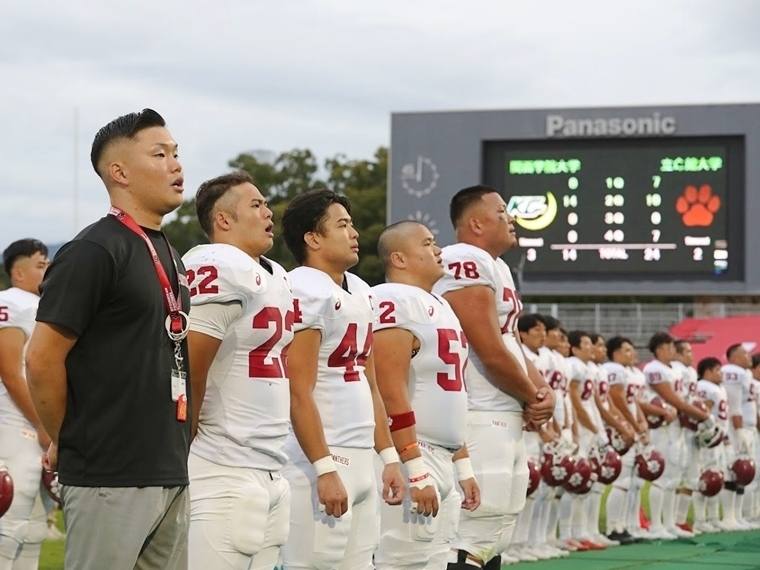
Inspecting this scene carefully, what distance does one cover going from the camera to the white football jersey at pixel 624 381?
46.4 ft

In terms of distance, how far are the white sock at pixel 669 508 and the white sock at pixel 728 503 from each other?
1.02m

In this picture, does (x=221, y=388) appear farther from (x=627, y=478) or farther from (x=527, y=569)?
(x=627, y=478)

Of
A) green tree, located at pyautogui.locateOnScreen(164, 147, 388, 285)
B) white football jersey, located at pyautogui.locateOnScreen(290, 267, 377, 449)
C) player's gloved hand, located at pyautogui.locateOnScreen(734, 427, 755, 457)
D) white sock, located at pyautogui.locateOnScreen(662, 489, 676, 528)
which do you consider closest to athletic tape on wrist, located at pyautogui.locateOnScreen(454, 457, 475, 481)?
white football jersey, located at pyautogui.locateOnScreen(290, 267, 377, 449)

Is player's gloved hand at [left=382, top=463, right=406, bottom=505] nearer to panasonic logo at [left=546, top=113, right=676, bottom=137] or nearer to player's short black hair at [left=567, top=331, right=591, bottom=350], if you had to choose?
player's short black hair at [left=567, top=331, right=591, bottom=350]

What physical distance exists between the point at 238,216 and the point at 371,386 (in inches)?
46.9

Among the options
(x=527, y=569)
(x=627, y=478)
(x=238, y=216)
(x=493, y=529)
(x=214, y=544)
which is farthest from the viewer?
(x=627, y=478)

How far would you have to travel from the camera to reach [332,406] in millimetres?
5824

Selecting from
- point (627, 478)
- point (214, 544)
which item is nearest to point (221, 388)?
point (214, 544)

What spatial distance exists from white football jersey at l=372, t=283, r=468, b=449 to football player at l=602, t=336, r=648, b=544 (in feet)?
24.9

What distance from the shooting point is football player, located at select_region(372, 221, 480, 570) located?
6.30 m

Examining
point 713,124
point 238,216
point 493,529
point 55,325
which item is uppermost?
point 713,124

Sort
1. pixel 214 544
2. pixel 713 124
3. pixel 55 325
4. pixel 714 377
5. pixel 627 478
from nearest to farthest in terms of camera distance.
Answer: pixel 55 325
pixel 214 544
pixel 627 478
pixel 714 377
pixel 713 124

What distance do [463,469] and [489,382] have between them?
632 millimetres

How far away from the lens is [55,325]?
3.92 m
